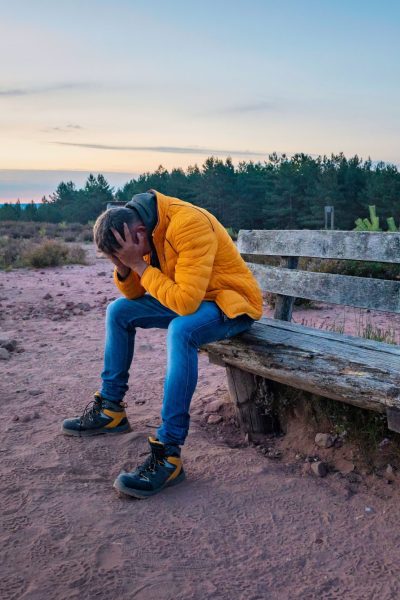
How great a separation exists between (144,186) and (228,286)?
4093 cm

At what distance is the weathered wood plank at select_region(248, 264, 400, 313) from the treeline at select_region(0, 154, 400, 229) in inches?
952

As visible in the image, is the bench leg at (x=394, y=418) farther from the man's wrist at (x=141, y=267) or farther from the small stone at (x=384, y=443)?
the man's wrist at (x=141, y=267)

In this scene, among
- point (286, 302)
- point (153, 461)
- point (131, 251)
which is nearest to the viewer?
point (153, 461)

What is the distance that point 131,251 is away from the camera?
3.04m

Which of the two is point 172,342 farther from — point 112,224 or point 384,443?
point 384,443

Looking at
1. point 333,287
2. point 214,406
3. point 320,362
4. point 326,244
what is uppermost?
point 326,244

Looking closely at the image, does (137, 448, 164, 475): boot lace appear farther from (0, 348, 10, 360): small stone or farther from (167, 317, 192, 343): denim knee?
(0, 348, 10, 360): small stone

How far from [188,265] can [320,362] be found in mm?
787

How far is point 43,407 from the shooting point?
4070mm

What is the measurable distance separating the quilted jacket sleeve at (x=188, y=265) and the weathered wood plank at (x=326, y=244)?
1119 mm

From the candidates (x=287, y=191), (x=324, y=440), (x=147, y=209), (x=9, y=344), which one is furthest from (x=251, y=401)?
(x=287, y=191)

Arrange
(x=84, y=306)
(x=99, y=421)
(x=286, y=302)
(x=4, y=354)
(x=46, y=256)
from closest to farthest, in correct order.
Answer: (x=99, y=421)
(x=286, y=302)
(x=4, y=354)
(x=84, y=306)
(x=46, y=256)

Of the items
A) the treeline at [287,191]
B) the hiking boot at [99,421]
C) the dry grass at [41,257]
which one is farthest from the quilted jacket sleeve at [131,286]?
the treeline at [287,191]

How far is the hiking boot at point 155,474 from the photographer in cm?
283
